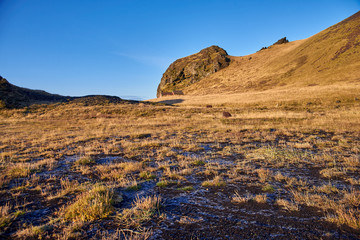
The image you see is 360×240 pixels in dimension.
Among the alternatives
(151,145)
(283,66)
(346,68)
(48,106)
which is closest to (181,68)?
(283,66)

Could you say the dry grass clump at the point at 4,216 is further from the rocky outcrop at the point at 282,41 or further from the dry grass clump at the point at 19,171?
the rocky outcrop at the point at 282,41

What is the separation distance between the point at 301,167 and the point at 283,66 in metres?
88.2

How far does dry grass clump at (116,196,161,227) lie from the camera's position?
3637mm

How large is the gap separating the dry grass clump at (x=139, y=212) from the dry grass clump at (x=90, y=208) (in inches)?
15.7

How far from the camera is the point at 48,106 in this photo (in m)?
36.9

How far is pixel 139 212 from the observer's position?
3934 millimetres

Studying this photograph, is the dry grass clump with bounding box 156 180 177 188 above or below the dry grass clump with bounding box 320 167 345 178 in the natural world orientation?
above

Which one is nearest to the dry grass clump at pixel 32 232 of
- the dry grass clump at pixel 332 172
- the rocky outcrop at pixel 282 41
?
the dry grass clump at pixel 332 172

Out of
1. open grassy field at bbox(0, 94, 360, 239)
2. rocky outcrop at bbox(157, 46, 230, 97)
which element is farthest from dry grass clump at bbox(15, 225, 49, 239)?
rocky outcrop at bbox(157, 46, 230, 97)

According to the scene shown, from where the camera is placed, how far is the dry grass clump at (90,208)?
376cm

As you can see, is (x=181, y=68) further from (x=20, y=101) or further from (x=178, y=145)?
(x=178, y=145)

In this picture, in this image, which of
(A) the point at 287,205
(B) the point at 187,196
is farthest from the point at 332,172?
(B) the point at 187,196

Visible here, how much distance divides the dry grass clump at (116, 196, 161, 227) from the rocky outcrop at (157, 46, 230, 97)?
4883 inches

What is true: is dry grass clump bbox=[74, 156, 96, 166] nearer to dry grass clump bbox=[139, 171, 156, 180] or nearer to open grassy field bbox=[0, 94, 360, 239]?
open grassy field bbox=[0, 94, 360, 239]
